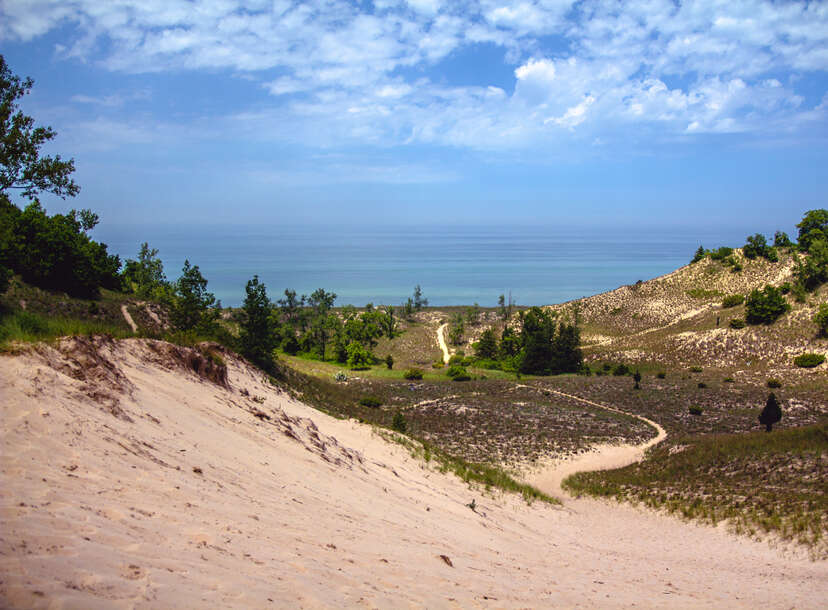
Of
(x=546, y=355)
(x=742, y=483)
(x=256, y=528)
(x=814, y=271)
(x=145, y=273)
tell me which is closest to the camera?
(x=256, y=528)

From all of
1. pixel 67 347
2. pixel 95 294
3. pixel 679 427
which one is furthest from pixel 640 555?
pixel 95 294

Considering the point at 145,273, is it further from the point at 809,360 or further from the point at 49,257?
the point at 809,360

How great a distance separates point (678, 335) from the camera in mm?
66125

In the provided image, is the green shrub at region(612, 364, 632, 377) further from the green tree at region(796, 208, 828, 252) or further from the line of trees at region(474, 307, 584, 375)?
the green tree at region(796, 208, 828, 252)

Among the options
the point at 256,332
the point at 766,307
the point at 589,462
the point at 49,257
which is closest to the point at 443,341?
the point at 766,307

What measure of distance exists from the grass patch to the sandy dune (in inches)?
44.8

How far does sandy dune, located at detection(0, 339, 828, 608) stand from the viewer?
4.65 m

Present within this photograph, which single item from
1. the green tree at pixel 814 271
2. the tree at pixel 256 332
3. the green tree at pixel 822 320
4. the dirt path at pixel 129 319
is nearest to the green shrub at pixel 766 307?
the green tree at pixel 822 320

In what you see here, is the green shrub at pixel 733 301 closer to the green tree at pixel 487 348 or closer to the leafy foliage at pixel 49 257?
the green tree at pixel 487 348

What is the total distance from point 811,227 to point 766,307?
37.0 metres

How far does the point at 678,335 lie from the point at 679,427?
40852 millimetres

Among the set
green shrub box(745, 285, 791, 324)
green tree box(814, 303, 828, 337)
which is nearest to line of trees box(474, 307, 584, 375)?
green shrub box(745, 285, 791, 324)

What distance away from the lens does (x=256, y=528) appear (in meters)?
6.56

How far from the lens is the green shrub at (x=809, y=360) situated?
4897 centimetres
